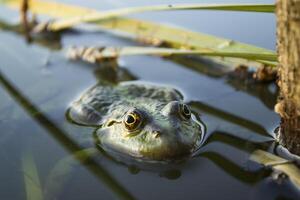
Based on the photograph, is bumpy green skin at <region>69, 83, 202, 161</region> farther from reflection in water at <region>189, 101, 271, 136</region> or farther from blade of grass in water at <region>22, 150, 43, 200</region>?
blade of grass in water at <region>22, 150, 43, 200</region>

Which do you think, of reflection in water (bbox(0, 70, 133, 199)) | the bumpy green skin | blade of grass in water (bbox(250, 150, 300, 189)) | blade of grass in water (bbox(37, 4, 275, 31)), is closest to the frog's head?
the bumpy green skin

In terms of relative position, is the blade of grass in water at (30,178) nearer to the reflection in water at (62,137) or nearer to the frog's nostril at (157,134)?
the reflection in water at (62,137)

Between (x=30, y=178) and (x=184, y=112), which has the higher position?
(x=184, y=112)

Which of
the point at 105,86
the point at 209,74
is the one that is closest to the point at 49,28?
the point at 105,86

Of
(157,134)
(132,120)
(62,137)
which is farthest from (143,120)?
(62,137)

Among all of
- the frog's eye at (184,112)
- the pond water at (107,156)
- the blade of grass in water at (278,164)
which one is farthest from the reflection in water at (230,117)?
the frog's eye at (184,112)

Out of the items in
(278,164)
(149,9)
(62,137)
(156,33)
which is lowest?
(62,137)

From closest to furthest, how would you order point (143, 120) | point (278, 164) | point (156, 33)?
point (278, 164)
point (143, 120)
point (156, 33)

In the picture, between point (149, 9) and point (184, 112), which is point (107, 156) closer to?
point (184, 112)
